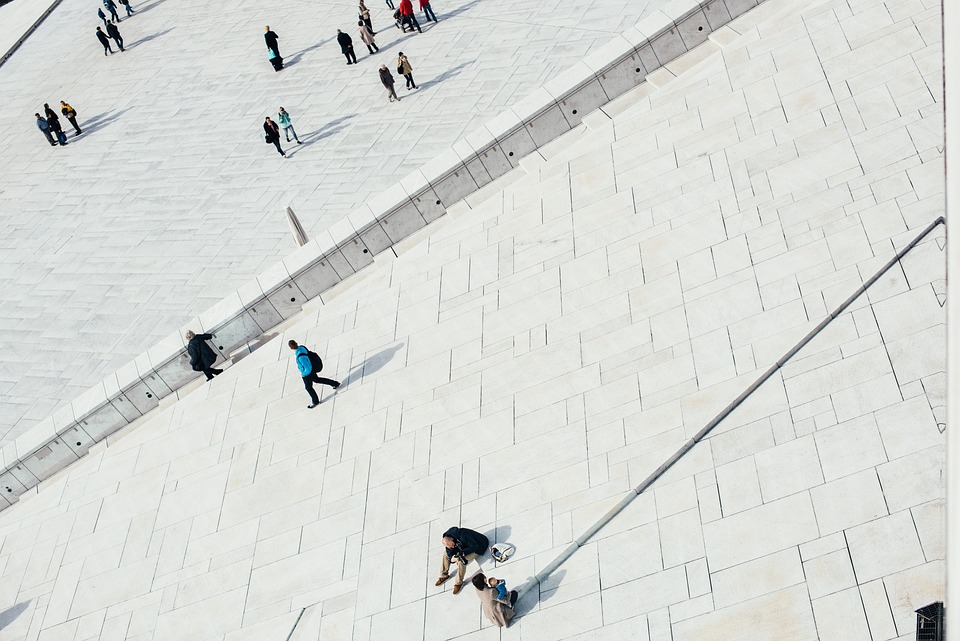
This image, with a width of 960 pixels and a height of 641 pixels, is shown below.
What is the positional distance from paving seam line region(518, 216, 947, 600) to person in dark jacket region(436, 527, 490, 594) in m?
0.77

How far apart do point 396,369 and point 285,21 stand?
65.1ft

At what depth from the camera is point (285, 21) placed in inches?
1270

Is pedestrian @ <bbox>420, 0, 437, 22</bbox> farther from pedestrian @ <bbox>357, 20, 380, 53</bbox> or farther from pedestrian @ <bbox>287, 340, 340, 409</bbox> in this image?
pedestrian @ <bbox>287, 340, 340, 409</bbox>

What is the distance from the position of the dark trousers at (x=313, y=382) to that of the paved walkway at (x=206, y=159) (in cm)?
704

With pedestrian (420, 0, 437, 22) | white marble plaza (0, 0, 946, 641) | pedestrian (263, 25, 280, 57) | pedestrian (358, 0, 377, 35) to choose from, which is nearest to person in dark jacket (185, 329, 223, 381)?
white marble plaza (0, 0, 946, 641)

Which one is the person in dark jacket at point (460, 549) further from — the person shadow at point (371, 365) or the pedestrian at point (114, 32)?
the pedestrian at point (114, 32)

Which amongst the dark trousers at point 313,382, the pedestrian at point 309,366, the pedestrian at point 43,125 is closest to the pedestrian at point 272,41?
the pedestrian at point 43,125

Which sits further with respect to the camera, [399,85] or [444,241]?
[399,85]

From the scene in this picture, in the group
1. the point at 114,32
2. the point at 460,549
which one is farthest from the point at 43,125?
the point at 460,549

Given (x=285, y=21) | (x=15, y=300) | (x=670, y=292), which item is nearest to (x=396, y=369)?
(x=670, y=292)

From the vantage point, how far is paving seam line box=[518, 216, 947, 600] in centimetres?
1242

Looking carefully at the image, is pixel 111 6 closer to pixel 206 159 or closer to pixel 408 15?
pixel 206 159

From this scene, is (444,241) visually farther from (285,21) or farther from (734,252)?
(285,21)

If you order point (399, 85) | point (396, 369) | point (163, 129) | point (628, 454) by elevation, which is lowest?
point (628, 454)
